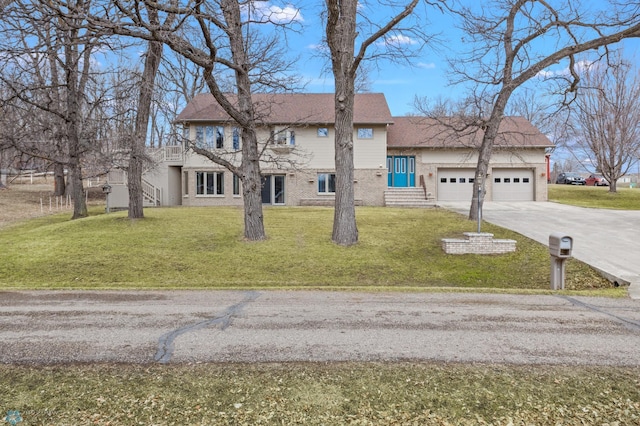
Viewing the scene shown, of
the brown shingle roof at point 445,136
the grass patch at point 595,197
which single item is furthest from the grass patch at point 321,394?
the grass patch at point 595,197

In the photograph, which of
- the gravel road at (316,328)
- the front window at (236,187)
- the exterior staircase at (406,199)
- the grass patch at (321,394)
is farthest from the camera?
the front window at (236,187)

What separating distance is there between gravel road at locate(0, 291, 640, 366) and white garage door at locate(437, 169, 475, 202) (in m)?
22.3

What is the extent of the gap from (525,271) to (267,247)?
712 cm

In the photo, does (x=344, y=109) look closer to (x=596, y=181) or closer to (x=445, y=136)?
(x=445, y=136)

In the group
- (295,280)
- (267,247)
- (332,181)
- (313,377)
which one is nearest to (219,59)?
(267,247)

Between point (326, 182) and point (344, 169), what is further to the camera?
point (326, 182)

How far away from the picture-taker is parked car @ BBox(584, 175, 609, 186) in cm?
4345

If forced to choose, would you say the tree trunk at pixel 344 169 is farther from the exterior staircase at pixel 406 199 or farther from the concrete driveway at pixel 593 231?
the exterior staircase at pixel 406 199

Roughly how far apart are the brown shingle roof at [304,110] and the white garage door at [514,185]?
8.68 metres

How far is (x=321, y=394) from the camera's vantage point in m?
3.43

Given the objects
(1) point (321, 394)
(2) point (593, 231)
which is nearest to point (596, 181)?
(2) point (593, 231)

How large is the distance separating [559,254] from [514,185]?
21.8 meters

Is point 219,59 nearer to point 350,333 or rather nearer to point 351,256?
point 351,256

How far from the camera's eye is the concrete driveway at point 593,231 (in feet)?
33.4
